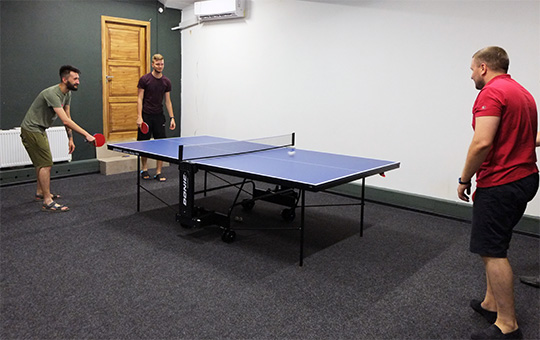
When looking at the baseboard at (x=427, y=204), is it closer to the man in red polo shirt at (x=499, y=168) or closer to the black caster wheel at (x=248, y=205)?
the black caster wheel at (x=248, y=205)

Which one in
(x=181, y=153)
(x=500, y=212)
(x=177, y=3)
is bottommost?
(x=500, y=212)

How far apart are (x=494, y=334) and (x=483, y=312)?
11.3 inches

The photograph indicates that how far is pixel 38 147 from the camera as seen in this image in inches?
184

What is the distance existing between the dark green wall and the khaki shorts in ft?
5.19

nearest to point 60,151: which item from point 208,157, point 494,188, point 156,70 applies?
point 156,70

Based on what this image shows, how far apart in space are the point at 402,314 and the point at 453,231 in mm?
1997

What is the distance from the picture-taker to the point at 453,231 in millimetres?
4539

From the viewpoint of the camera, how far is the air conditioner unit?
22.0ft

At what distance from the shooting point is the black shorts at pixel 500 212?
2443mm

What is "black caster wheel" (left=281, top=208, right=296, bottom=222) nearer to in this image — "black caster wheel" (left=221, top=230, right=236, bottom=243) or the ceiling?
"black caster wheel" (left=221, top=230, right=236, bottom=243)

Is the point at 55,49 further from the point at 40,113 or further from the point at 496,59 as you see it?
the point at 496,59

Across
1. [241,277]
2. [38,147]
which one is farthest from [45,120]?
[241,277]

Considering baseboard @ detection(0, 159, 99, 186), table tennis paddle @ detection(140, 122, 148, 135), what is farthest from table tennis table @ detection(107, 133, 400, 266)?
baseboard @ detection(0, 159, 99, 186)

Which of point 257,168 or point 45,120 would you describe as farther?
point 45,120
